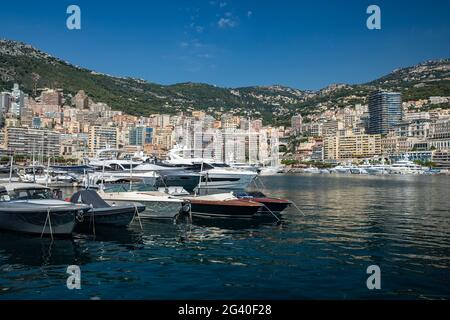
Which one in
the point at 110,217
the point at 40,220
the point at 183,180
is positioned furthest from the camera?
the point at 183,180

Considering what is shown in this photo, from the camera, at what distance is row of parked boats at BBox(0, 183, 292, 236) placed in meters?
17.9

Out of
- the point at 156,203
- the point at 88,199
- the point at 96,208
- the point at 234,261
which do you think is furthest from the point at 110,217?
the point at 234,261

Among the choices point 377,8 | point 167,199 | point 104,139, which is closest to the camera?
point 377,8

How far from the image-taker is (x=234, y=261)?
14523 mm

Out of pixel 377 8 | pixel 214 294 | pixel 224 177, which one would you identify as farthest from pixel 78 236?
pixel 224 177

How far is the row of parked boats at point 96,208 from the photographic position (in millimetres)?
17938

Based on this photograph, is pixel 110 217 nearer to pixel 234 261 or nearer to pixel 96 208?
pixel 96 208

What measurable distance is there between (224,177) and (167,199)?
22.9 meters

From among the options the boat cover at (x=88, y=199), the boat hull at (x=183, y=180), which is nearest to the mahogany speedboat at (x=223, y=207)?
the boat cover at (x=88, y=199)

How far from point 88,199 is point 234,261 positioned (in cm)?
935

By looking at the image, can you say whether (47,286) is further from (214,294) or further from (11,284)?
(214,294)

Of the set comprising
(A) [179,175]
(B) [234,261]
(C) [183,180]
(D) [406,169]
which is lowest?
(D) [406,169]

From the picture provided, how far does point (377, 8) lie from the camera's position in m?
17.3

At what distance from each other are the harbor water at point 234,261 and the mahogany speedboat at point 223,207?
97 cm
